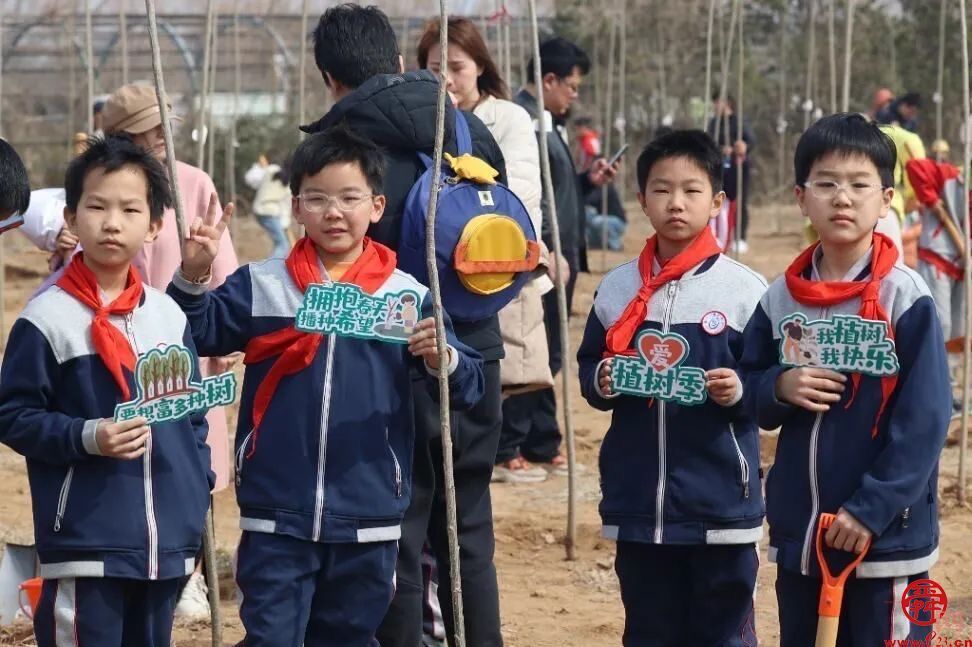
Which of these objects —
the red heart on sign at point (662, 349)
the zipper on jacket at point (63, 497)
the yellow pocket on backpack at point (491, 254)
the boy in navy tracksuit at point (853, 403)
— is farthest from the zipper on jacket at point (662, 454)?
the zipper on jacket at point (63, 497)

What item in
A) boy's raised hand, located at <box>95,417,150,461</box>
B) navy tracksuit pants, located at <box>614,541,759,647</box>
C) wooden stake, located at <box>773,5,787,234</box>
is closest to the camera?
boy's raised hand, located at <box>95,417,150,461</box>

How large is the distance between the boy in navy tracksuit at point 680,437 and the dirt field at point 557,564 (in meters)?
1.13

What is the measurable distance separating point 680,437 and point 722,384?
20 cm

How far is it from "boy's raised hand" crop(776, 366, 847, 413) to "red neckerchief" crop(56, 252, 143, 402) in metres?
1.22

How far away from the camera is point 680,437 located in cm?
325

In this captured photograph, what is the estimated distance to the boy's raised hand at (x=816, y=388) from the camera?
2855 millimetres

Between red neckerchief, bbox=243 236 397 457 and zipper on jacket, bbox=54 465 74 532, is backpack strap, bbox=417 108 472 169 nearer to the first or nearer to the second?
red neckerchief, bbox=243 236 397 457

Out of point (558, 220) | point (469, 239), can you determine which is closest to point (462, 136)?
point (469, 239)

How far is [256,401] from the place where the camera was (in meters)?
3.12

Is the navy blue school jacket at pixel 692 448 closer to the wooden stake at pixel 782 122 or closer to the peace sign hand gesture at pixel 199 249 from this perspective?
the peace sign hand gesture at pixel 199 249

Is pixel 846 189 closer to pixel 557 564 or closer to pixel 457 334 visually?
pixel 457 334

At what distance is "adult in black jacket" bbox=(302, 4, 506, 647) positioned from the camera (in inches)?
134

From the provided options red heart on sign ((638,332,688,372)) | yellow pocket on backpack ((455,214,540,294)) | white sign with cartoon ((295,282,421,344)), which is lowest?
red heart on sign ((638,332,688,372))

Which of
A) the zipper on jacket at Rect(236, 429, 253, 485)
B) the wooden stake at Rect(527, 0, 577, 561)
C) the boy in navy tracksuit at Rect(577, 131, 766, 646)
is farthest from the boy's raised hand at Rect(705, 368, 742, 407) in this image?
the wooden stake at Rect(527, 0, 577, 561)
